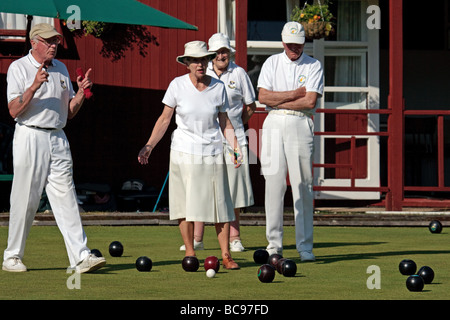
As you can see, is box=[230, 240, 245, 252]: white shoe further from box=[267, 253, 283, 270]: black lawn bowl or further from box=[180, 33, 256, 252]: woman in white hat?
box=[267, 253, 283, 270]: black lawn bowl

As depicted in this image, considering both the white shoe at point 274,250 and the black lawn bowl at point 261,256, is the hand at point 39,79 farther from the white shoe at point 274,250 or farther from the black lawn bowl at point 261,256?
the white shoe at point 274,250

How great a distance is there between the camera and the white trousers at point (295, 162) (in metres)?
8.88

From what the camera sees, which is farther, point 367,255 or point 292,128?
point 367,255

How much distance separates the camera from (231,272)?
797 cm

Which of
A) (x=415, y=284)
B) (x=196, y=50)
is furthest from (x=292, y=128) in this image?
(x=415, y=284)

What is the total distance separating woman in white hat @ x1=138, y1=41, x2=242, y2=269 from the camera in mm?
8117

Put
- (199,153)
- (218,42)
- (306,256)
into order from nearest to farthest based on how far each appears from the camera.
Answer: (199,153) → (306,256) → (218,42)

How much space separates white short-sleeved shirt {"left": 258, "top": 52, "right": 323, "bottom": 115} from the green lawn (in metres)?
1.51

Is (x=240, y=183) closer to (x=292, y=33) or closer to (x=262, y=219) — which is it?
(x=292, y=33)

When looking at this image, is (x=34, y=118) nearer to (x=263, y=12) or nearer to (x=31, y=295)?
(x=31, y=295)

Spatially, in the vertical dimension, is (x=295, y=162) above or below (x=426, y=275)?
above

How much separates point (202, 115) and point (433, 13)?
11.2 meters

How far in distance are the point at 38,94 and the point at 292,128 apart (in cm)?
228

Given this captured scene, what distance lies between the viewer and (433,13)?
60.4 feet
